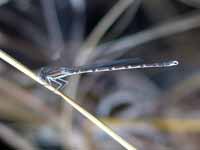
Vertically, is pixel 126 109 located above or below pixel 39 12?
below

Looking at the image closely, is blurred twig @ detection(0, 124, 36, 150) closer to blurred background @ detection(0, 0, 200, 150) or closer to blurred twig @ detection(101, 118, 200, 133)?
blurred background @ detection(0, 0, 200, 150)

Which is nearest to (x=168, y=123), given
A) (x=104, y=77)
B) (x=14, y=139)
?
(x=104, y=77)

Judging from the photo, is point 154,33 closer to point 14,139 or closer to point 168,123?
point 168,123

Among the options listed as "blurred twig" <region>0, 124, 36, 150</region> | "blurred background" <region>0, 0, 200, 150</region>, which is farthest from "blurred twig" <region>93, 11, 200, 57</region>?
"blurred twig" <region>0, 124, 36, 150</region>

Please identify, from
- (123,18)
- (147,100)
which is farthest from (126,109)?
(123,18)

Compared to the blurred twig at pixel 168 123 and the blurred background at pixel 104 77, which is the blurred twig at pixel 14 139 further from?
the blurred twig at pixel 168 123

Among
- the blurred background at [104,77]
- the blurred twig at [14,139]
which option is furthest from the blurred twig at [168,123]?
the blurred twig at [14,139]

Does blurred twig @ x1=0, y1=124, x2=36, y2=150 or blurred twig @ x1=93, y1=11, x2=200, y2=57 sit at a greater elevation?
blurred twig @ x1=93, y1=11, x2=200, y2=57

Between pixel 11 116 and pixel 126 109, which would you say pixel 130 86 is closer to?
pixel 126 109
